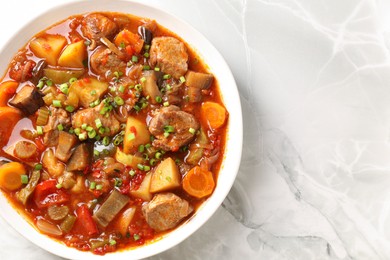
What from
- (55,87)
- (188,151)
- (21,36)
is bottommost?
(188,151)

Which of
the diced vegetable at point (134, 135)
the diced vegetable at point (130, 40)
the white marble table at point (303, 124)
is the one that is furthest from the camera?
the white marble table at point (303, 124)

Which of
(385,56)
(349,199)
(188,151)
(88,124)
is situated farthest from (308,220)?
(88,124)

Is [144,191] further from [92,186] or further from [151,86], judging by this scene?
[151,86]

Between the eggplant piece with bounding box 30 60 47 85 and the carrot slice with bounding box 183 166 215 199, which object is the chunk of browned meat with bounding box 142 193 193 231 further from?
the eggplant piece with bounding box 30 60 47 85

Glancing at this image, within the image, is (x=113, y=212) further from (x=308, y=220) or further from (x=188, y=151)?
(x=308, y=220)

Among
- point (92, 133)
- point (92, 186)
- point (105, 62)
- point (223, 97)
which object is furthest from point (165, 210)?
point (105, 62)

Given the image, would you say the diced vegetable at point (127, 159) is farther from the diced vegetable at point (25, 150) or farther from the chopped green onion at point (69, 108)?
the diced vegetable at point (25, 150)

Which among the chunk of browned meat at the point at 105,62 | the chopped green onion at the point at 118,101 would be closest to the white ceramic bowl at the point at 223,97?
the chunk of browned meat at the point at 105,62
